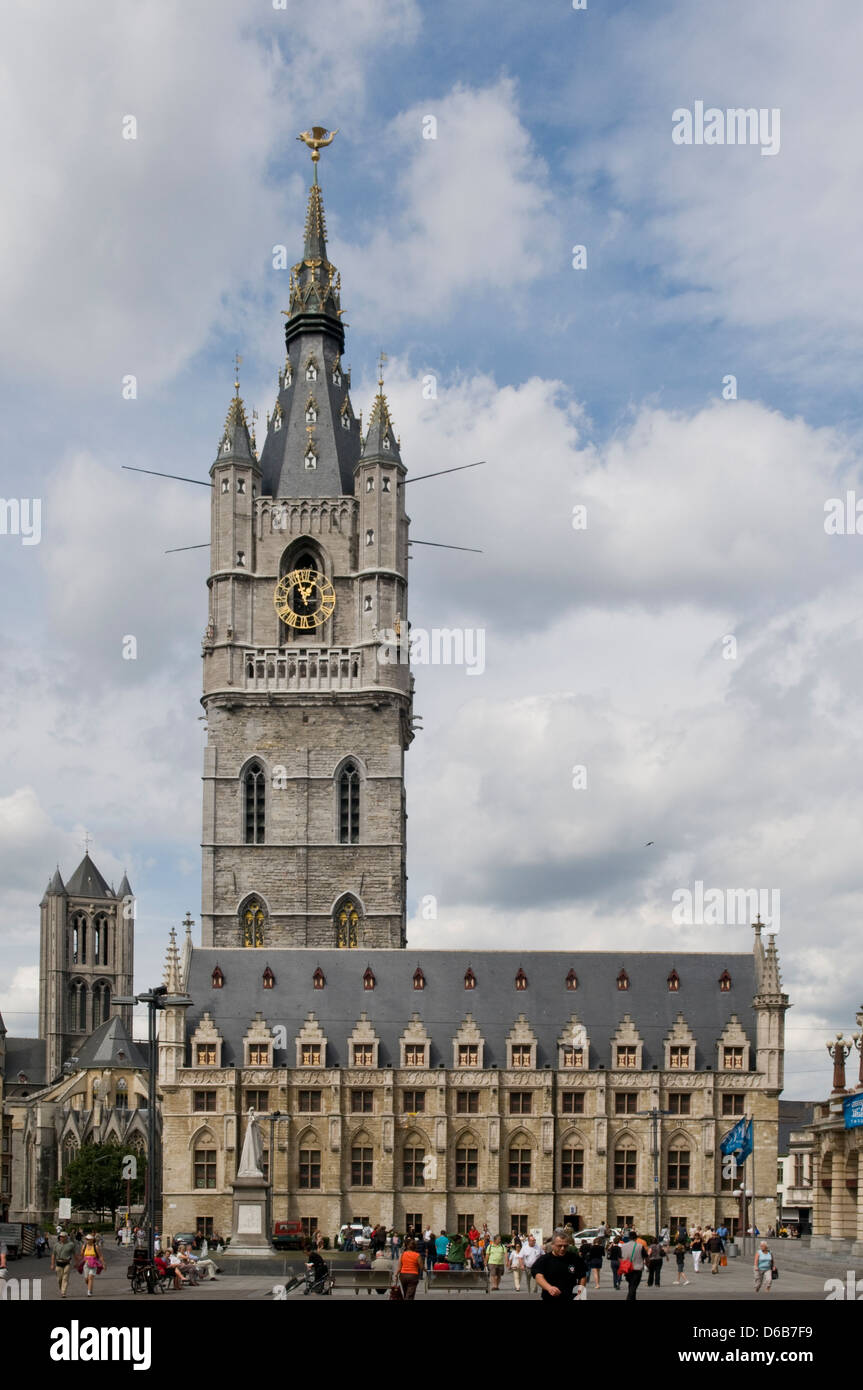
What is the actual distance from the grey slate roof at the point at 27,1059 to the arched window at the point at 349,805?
3920 inches

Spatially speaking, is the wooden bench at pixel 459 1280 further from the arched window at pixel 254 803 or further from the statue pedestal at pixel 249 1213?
the arched window at pixel 254 803

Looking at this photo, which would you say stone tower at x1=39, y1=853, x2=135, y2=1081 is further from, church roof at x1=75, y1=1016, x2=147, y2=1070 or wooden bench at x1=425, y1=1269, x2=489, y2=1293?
wooden bench at x1=425, y1=1269, x2=489, y2=1293

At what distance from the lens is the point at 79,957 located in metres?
174

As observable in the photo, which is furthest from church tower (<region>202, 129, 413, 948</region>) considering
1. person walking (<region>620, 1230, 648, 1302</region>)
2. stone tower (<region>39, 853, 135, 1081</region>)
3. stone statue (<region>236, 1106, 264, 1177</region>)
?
stone tower (<region>39, 853, 135, 1081</region>)

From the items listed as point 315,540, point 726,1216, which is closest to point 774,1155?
point 726,1216

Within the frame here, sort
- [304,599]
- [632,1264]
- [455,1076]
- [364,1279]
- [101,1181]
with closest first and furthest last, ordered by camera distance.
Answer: [632,1264] < [364,1279] < [455,1076] < [304,599] < [101,1181]

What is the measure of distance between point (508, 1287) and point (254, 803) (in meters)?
48.7

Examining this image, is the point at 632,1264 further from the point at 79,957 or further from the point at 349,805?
the point at 79,957

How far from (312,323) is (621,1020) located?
49.3m

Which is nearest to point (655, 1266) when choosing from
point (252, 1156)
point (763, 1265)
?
point (763, 1265)

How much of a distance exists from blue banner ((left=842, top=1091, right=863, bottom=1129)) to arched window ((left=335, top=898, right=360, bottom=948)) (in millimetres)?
38224

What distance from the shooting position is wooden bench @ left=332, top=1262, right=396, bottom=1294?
128ft

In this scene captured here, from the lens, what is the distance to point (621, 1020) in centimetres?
7412
